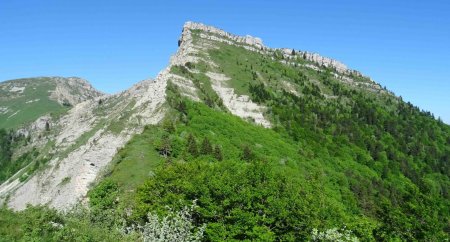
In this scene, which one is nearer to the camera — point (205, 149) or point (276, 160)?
point (205, 149)

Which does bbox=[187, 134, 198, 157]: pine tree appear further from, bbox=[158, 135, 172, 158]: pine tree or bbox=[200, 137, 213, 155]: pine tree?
bbox=[158, 135, 172, 158]: pine tree

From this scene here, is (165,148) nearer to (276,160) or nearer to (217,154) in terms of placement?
(217,154)

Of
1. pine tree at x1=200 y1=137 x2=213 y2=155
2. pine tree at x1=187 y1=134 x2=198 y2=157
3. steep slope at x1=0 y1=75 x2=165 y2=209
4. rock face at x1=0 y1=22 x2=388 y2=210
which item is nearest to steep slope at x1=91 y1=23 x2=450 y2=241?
pine tree at x1=187 y1=134 x2=198 y2=157

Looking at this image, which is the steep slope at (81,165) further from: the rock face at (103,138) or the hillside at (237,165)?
the hillside at (237,165)

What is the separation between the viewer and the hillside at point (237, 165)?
43500 mm

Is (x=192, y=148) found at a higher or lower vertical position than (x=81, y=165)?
higher

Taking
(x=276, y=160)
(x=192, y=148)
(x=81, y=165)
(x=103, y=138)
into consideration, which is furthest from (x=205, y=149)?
(x=276, y=160)

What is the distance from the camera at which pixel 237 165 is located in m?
54.5

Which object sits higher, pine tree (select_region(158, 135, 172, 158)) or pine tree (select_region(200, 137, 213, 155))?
pine tree (select_region(200, 137, 213, 155))

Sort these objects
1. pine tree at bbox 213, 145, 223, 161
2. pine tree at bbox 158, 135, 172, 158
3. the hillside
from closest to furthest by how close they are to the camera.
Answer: the hillside
pine tree at bbox 158, 135, 172, 158
pine tree at bbox 213, 145, 223, 161

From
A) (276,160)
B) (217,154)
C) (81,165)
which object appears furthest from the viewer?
(276,160)

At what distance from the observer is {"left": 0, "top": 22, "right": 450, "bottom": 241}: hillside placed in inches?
1713

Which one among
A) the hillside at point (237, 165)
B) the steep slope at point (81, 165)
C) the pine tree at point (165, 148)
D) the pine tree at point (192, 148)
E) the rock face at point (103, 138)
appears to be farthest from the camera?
the pine tree at point (192, 148)

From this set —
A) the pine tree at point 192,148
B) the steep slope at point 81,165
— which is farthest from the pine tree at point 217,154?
the steep slope at point 81,165
